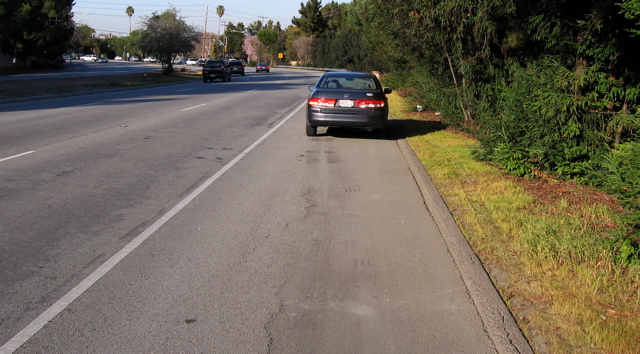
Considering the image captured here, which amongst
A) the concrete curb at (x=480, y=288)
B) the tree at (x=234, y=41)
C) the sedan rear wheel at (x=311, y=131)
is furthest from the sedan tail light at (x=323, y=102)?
the tree at (x=234, y=41)

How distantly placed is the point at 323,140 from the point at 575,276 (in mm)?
9645

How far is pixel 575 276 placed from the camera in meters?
5.37

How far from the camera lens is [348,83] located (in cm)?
1473

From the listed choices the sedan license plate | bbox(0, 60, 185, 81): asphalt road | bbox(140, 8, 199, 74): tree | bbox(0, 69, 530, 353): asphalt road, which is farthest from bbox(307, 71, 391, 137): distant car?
bbox(140, 8, 199, 74): tree

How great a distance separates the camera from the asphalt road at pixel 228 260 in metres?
4.33

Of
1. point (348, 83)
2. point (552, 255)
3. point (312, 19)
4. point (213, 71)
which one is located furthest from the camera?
point (312, 19)

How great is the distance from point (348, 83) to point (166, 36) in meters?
43.7

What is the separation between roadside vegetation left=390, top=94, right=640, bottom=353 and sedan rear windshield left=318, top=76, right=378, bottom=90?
4817 millimetres

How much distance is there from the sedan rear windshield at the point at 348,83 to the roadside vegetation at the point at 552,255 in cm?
482

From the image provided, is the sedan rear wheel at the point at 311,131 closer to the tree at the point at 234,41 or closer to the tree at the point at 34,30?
the tree at the point at 34,30

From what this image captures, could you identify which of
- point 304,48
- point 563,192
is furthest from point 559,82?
point 304,48

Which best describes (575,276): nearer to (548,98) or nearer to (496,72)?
(548,98)

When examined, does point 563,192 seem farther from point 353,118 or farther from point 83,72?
point 83,72

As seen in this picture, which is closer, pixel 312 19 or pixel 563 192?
pixel 563 192
